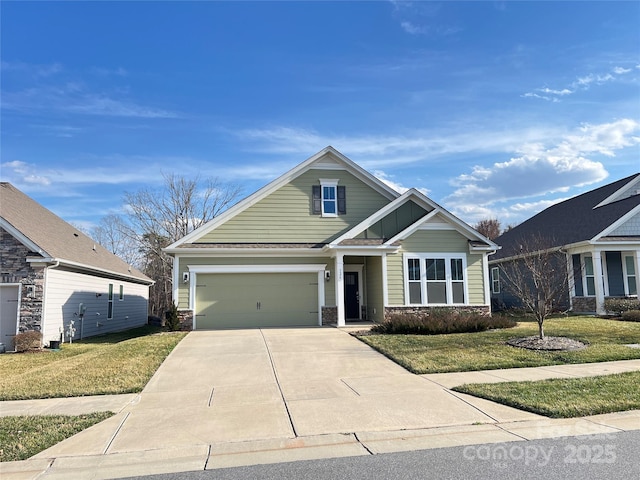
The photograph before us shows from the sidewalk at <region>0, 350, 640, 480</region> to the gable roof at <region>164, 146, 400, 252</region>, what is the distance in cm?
1102

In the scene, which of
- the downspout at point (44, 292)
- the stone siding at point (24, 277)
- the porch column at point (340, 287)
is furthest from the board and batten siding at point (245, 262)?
the stone siding at point (24, 277)

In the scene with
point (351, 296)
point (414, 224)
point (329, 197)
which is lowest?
point (351, 296)

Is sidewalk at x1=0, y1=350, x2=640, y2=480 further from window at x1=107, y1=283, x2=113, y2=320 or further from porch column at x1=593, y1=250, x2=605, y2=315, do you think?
window at x1=107, y1=283, x2=113, y2=320

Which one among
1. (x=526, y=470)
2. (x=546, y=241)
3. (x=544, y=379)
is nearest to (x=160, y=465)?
(x=526, y=470)

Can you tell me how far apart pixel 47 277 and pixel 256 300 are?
Answer: 22.9ft

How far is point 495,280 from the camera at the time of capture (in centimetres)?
2742

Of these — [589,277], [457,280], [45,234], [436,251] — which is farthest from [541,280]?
[45,234]

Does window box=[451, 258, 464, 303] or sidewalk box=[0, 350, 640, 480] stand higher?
window box=[451, 258, 464, 303]

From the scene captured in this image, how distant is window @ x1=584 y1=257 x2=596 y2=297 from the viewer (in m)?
20.4

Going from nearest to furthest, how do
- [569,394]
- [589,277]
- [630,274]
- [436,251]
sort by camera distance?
1. [569,394]
2. [436,251]
3. [630,274]
4. [589,277]

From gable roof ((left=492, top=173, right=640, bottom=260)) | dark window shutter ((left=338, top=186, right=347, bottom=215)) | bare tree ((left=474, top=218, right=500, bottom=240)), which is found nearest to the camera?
dark window shutter ((left=338, top=186, right=347, bottom=215))

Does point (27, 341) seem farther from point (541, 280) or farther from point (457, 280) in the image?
point (541, 280)

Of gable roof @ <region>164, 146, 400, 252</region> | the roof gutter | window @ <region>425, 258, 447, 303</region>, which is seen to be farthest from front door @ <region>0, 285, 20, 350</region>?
window @ <region>425, 258, 447, 303</region>

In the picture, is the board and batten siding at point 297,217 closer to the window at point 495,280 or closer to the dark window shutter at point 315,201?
the dark window shutter at point 315,201
